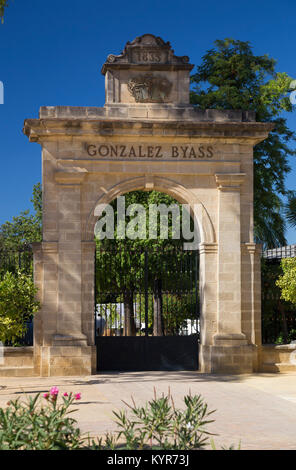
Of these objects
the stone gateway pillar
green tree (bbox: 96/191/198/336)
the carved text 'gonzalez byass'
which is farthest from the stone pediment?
green tree (bbox: 96/191/198/336)

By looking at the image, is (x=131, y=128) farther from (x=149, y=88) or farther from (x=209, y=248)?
(x=209, y=248)

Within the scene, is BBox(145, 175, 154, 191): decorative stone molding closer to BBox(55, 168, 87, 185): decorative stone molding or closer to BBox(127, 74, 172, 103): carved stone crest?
BBox(55, 168, 87, 185): decorative stone molding

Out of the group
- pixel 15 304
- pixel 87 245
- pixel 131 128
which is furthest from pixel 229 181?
pixel 15 304

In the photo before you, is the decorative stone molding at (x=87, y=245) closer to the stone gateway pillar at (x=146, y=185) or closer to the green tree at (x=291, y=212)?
the stone gateway pillar at (x=146, y=185)

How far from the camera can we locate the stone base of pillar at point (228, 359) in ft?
49.9

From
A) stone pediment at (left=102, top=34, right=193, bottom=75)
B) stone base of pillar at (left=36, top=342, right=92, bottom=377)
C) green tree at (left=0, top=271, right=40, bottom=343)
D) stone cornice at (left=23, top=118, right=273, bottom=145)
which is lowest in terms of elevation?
stone base of pillar at (left=36, top=342, right=92, bottom=377)

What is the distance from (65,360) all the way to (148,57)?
291 inches

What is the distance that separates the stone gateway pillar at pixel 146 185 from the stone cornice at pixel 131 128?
23 mm

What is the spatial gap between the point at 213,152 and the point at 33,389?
Answer: 6951 millimetres

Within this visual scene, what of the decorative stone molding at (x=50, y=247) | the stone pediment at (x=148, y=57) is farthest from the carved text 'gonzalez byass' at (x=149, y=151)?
the decorative stone molding at (x=50, y=247)

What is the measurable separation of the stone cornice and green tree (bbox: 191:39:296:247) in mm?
6202

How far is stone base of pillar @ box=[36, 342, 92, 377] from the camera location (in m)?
14.7
